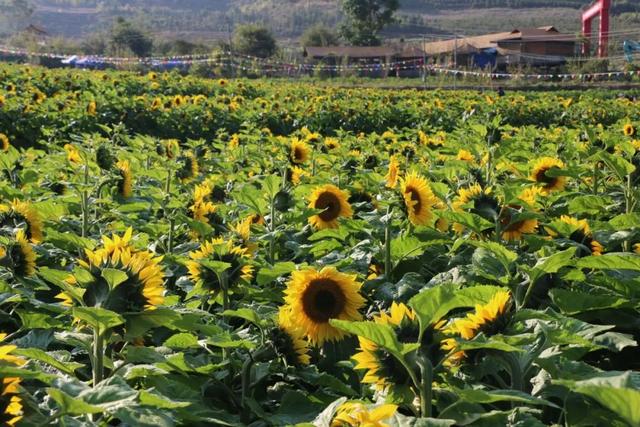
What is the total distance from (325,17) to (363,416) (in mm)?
169972

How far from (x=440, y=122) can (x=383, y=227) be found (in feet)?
42.0

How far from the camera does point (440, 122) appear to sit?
15.1 metres

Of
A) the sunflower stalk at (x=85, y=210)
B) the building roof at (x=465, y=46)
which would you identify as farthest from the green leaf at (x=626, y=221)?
the building roof at (x=465, y=46)

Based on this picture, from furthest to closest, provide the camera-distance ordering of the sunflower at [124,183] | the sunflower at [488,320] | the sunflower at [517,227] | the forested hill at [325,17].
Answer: the forested hill at [325,17] < the sunflower at [124,183] < the sunflower at [517,227] < the sunflower at [488,320]

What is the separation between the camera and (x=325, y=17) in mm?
165500

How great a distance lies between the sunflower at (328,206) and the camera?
301cm

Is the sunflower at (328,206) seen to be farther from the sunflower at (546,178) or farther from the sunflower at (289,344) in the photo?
the sunflower at (289,344)

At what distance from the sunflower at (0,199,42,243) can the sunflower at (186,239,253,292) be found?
798mm

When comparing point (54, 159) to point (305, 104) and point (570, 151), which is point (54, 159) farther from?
point (305, 104)

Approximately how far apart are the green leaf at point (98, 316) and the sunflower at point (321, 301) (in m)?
0.58

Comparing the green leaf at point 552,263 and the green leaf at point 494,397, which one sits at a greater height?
the green leaf at point 552,263

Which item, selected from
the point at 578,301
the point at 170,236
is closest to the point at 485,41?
the point at 170,236

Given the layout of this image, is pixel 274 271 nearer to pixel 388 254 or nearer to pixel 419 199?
pixel 388 254

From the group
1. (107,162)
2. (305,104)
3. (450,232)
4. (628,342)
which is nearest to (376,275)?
(450,232)
